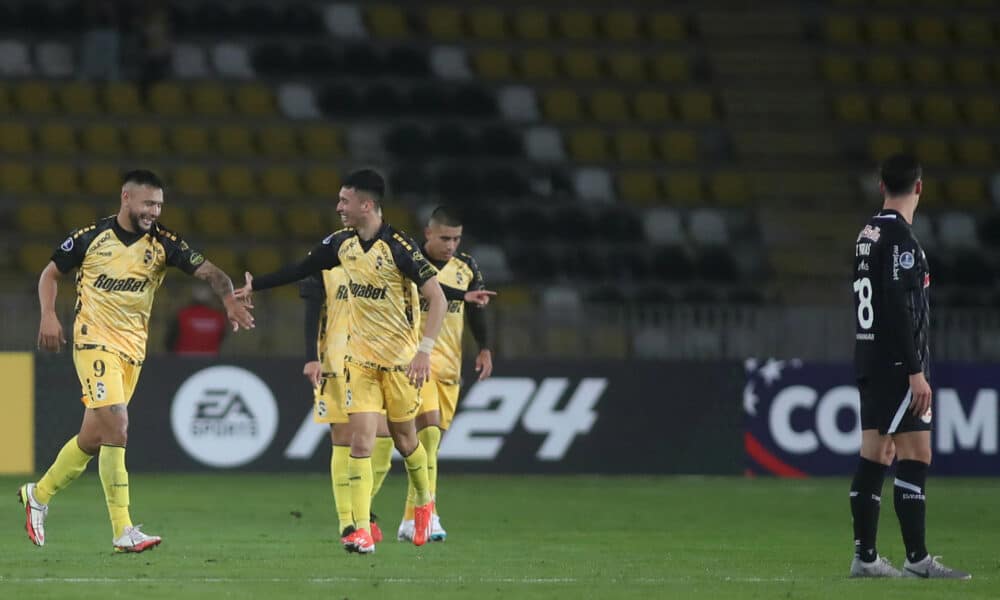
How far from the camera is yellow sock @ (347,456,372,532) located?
35.9 feet

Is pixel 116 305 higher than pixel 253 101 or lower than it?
lower

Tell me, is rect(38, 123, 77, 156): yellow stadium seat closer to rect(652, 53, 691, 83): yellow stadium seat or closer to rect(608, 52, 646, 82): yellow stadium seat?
rect(608, 52, 646, 82): yellow stadium seat

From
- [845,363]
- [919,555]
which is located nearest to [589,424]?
[845,363]

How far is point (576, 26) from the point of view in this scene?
2859 centimetres

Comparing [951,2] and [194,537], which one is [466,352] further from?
[951,2]

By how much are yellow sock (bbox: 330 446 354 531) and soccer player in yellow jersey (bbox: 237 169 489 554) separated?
26cm

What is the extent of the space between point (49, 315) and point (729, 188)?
54.3ft

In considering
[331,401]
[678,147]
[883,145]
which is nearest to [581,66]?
[678,147]

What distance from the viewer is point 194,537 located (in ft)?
39.6

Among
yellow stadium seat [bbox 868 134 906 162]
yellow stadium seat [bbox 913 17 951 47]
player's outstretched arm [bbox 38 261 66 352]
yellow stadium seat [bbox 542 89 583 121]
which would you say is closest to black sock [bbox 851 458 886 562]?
player's outstretched arm [bbox 38 261 66 352]

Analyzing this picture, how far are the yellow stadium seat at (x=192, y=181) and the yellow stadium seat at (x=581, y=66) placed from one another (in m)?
6.18

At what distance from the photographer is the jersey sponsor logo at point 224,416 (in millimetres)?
18656

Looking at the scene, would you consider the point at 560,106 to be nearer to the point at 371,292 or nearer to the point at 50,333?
the point at 371,292

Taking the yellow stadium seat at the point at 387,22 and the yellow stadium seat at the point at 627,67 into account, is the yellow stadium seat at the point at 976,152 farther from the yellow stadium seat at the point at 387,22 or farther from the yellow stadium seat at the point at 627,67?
the yellow stadium seat at the point at 387,22
